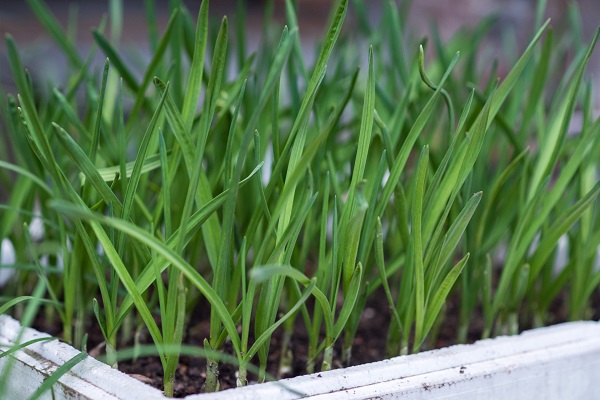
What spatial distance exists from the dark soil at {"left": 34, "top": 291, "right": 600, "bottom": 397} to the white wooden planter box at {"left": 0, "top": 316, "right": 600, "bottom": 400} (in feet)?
0.22

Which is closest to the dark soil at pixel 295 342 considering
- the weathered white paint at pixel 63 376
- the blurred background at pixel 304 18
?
the weathered white paint at pixel 63 376

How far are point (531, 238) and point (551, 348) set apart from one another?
0.10 metres

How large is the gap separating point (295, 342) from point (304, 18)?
2246mm

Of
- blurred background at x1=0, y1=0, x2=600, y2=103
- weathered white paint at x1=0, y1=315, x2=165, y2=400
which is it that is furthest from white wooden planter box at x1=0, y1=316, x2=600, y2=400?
blurred background at x1=0, y1=0, x2=600, y2=103

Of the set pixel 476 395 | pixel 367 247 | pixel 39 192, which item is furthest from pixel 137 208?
pixel 476 395

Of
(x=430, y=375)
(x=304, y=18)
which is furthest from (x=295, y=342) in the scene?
(x=304, y=18)

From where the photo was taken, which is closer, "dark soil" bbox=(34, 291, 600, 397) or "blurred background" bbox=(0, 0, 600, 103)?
"dark soil" bbox=(34, 291, 600, 397)

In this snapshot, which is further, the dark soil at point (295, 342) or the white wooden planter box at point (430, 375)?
the dark soil at point (295, 342)

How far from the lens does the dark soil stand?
0.65 meters

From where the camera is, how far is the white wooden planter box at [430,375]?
527 mm

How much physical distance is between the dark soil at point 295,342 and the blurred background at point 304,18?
1038 millimetres

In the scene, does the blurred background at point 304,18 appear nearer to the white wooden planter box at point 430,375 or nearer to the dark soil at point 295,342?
the dark soil at point 295,342

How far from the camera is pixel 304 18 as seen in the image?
2.85 m

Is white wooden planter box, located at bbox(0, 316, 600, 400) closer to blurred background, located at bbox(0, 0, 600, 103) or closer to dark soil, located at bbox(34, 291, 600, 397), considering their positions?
dark soil, located at bbox(34, 291, 600, 397)
